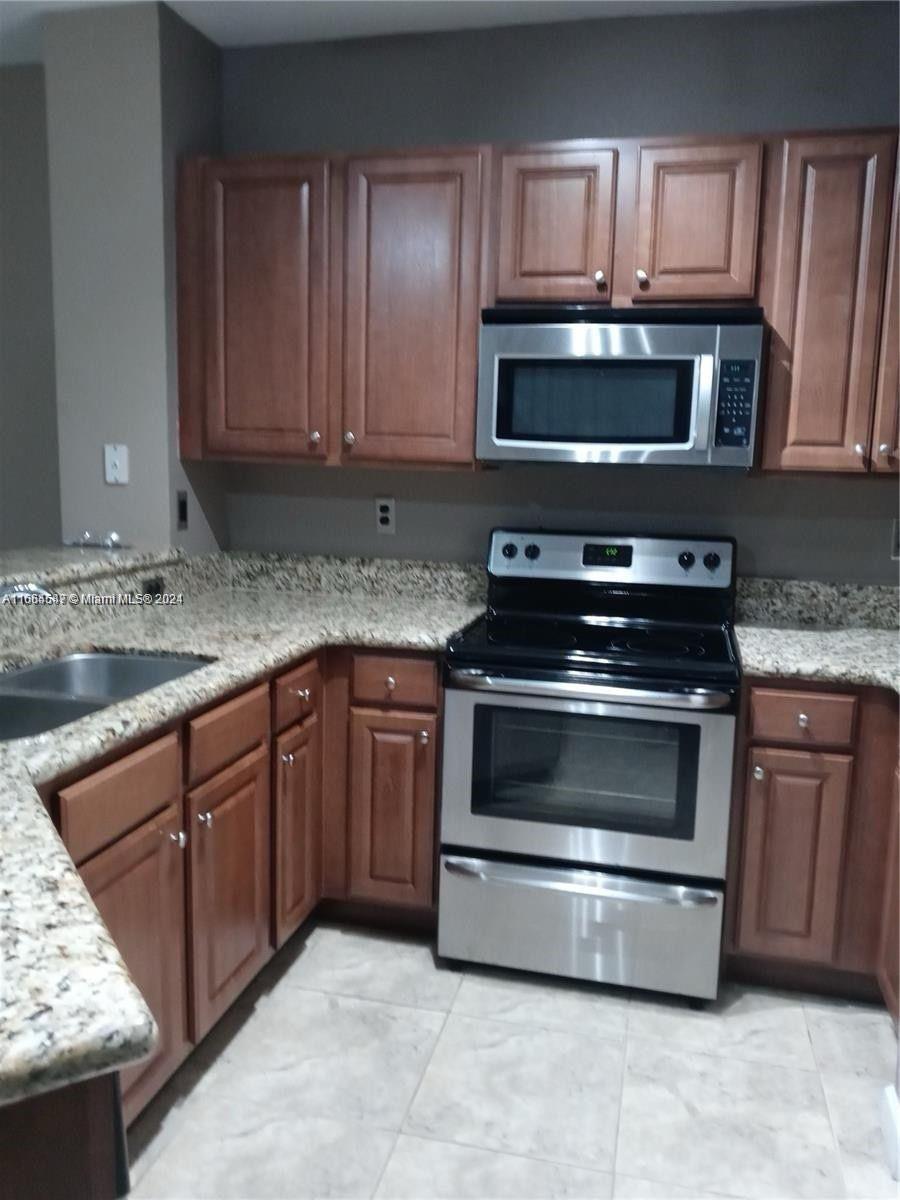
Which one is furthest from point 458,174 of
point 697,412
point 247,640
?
point 247,640

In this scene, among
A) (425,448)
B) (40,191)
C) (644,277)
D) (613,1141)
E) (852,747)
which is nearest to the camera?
(613,1141)

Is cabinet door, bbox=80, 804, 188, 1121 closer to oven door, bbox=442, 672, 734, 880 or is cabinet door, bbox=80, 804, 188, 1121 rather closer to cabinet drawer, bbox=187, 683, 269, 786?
cabinet drawer, bbox=187, 683, 269, 786

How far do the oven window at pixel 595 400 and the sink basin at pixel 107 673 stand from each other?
104cm

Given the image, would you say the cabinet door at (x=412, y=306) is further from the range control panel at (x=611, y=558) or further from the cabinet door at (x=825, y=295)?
the cabinet door at (x=825, y=295)

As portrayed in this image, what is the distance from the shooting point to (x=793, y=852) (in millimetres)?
2301

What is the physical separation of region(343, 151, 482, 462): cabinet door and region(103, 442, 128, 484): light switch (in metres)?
0.66

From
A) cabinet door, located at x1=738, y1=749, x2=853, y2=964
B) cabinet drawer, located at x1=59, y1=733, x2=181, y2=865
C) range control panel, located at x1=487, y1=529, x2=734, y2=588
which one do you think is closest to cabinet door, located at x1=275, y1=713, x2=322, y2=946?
cabinet drawer, located at x1=59, y1=733, x2=181, y2=865

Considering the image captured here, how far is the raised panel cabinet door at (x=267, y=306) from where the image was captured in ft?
8.67

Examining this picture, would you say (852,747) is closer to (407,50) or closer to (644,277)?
(644,277)

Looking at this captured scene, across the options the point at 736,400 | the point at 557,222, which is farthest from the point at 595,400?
the point at 557,222

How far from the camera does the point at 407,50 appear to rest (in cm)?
280

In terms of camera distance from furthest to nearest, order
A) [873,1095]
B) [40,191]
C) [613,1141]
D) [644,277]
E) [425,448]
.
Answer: [40,191] < [425,448] < [644,277] < [873,1095] < [613,1141]

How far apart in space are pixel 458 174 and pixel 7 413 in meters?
1.66

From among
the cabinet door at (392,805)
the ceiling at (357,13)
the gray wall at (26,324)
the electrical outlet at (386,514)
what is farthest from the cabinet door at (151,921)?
the ceiling at (357,13)
